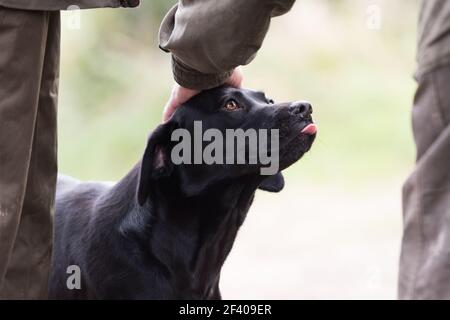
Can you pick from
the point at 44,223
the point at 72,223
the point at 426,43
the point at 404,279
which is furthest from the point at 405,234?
the point at 72,223

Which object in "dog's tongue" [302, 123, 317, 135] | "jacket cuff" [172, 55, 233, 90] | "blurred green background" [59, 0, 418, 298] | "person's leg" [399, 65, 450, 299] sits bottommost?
"person's leg" [399, 65, 450, 299]

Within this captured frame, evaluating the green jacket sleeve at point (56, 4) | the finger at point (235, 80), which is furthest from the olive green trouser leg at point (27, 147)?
the finger at point (235, 80)

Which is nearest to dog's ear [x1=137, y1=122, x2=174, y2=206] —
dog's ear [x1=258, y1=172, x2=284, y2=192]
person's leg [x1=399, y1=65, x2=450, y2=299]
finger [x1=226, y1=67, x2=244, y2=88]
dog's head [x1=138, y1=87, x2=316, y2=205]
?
dog's head [x1=138, y1=87, x2=316, y2=205]

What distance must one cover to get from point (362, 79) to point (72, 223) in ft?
20.3

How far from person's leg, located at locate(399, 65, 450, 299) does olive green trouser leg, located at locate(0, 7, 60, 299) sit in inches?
50.6

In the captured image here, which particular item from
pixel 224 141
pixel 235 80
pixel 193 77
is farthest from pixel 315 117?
pixel 193 77

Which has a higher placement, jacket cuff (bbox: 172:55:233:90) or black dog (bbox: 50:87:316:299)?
jacket cuff (bbox: 172:55:233:90)

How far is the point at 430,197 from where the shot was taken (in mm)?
2617

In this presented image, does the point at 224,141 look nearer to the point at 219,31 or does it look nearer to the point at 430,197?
the point at 219,31

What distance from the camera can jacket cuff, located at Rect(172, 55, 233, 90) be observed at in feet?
11.5

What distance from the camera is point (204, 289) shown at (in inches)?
165
